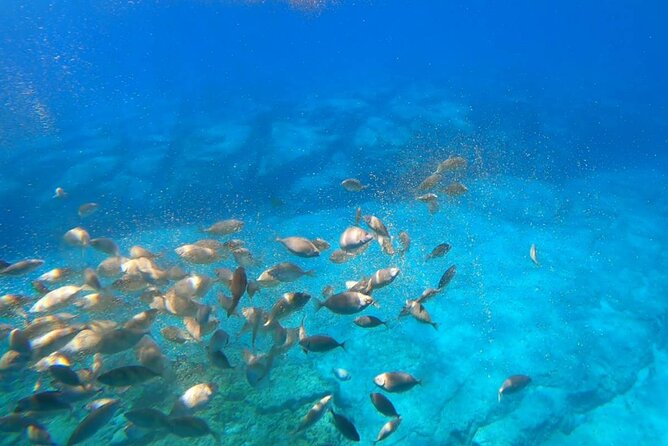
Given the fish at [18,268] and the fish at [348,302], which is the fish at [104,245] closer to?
the fish at [18,268]

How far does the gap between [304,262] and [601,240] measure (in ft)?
32.7

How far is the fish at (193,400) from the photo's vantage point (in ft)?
12.6

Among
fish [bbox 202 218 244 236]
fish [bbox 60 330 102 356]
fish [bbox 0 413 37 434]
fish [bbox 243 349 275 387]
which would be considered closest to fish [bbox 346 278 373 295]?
fish [bbox 243 349 275 387]

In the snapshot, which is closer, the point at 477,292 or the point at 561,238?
the point at 477,292

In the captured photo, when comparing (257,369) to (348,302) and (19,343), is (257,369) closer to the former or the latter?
(348,302)

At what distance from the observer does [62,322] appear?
4.91 metres

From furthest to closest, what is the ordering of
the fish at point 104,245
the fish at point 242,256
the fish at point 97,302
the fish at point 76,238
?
the fish at point 76,238
the fish at point 242,256
the fish at point 104,245
the fish at point 97,302

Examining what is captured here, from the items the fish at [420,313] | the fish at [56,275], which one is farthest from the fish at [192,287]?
the fish at [420,313]

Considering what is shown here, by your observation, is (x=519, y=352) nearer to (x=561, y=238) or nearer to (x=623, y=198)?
(x=561, y=238)

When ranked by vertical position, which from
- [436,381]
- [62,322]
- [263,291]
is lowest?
[436,381]

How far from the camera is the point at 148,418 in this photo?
354 cm

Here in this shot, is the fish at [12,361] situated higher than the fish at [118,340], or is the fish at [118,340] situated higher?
the fish at [118,340]

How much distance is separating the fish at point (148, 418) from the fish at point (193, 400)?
0.23 metres

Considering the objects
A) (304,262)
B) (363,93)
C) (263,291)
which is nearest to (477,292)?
(304,262)
